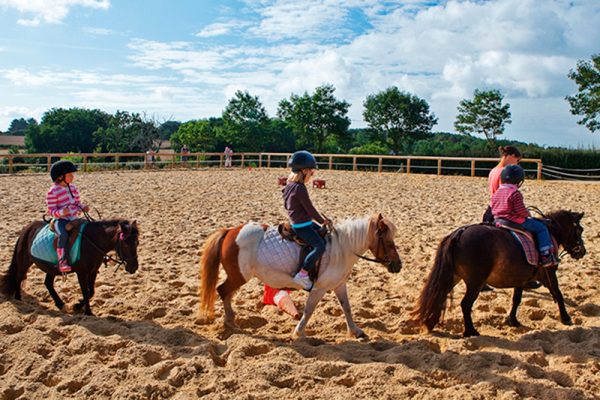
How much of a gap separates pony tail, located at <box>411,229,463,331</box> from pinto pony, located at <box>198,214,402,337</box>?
1.38ft

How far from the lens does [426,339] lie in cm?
446

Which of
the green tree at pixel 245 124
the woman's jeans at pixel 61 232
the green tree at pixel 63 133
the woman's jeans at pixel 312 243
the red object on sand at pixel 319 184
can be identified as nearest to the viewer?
the woman's jeans at pixel 312 243

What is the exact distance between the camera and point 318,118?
154ft

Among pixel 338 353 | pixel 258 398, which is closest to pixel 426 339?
pixel 338 353

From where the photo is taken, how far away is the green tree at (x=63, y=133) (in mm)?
57625

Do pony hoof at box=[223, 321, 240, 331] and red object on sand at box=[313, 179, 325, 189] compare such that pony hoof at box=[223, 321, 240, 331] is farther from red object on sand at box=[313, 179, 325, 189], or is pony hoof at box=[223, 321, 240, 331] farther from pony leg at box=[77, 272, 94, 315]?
red object on sand at box=[313, 179, 325, 189]

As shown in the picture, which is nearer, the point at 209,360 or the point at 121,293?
the point at 209,360

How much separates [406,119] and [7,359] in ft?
163

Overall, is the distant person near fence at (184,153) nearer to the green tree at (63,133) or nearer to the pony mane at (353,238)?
the pony mane at (353,238)

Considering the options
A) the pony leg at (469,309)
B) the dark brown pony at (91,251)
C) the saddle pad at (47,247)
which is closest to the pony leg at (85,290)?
the dark brown pony at (91,251)

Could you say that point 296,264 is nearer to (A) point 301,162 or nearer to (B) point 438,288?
(A) point 301,162

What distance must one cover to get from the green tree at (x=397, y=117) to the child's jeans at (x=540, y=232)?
Answer: 46.9 metres

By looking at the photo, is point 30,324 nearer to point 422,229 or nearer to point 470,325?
point 470,325

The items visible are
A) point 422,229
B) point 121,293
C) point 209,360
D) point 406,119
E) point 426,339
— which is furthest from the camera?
point 406,119
